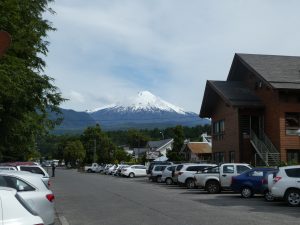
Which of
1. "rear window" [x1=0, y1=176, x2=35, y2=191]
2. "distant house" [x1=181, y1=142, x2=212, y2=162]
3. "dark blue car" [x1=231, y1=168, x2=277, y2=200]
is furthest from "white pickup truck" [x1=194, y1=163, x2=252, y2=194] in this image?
"distant house" [x1=181, y1=142, x2=212, y2=162]

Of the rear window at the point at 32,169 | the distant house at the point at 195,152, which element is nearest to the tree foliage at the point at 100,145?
the distant house at the point at 195,152

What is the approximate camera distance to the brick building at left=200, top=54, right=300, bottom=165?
121 feet

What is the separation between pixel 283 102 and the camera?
122 feet

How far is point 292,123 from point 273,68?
176 inches

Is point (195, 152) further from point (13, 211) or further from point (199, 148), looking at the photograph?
point (13, 211)

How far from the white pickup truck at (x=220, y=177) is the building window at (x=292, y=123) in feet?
39.8

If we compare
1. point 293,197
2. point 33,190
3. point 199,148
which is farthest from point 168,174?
point 199,148

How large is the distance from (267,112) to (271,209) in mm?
22284

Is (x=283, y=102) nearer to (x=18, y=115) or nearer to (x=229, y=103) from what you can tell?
(x=229, y=103)

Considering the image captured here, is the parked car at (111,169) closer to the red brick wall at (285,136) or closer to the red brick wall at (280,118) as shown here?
the red brick wall at (280,118)

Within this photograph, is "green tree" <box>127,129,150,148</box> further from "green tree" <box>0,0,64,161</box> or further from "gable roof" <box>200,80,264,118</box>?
"green tree" <box>0,0,64,161</box>

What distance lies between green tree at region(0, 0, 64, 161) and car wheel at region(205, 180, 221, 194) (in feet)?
A: 28.0

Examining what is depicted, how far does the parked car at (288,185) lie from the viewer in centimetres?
1842

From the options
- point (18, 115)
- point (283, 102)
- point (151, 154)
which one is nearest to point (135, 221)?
point (18, 115)
